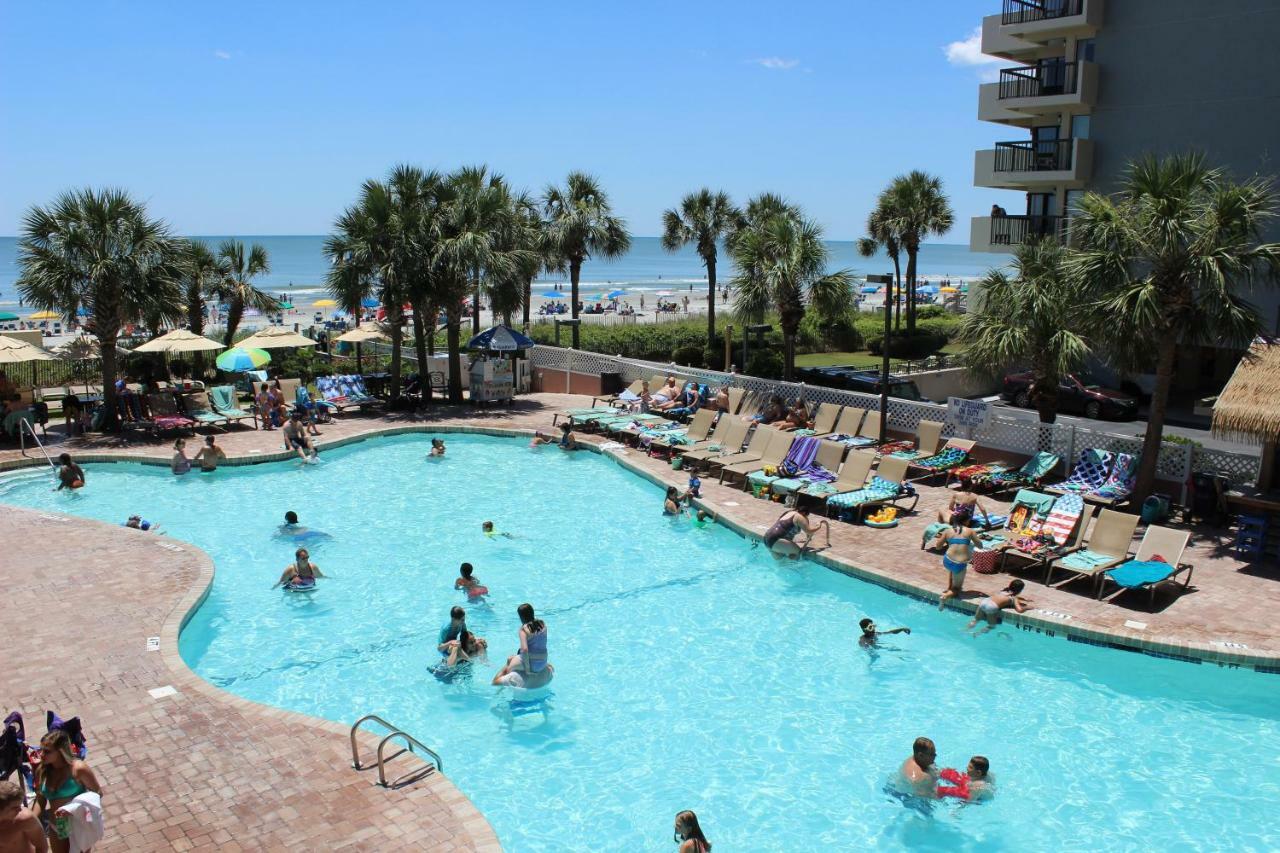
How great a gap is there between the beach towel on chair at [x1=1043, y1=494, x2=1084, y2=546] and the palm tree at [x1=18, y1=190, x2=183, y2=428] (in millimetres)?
20437

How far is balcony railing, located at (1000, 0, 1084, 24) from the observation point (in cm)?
2955

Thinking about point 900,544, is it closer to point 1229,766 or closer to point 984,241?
point 1229,766

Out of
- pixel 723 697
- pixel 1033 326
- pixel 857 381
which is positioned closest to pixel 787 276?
pixel 857 381

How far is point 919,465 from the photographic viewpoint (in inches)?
754

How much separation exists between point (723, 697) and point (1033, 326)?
10.7 meters

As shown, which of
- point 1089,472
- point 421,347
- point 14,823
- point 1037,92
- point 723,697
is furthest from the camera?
point 1037,92

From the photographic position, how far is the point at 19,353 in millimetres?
22969

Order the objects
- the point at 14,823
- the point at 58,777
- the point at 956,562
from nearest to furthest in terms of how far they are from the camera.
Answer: the point at 14,823 < the point at 58,777 < the point at 956,562

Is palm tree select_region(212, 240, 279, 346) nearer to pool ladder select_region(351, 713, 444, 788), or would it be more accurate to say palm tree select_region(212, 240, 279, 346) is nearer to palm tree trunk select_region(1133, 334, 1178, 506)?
pool ladder select_region(351, 713, 444, 788)

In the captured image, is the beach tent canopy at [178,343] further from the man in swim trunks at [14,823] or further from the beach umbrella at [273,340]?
the man in swim trunks at [14,823]

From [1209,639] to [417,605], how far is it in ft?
34.8

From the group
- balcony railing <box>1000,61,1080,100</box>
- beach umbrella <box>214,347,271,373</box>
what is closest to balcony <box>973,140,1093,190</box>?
balcony railing <box>1000,61,1080,100</box>

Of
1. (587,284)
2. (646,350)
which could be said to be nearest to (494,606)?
(646,350)

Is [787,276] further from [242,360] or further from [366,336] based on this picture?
[242,360]
